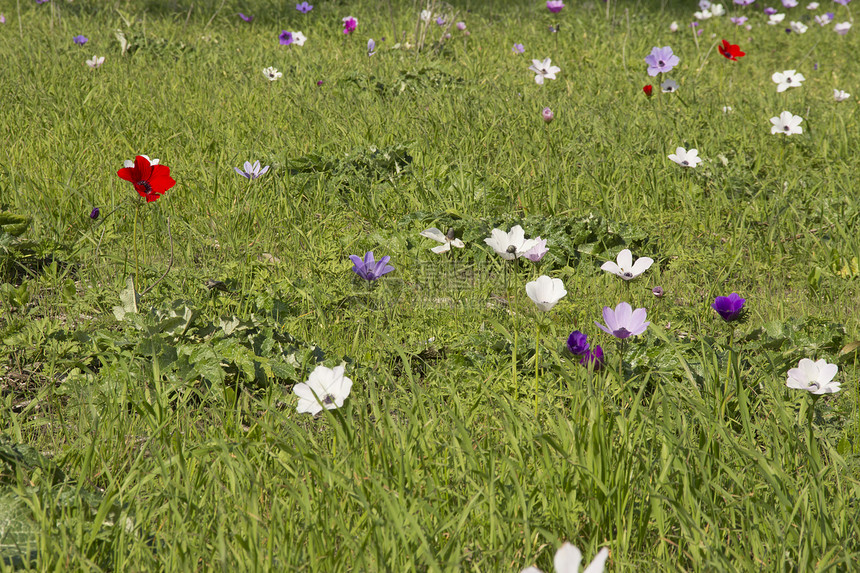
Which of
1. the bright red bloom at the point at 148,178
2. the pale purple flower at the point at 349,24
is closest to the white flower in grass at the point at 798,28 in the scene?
the pale purple flower at the point at 349,24

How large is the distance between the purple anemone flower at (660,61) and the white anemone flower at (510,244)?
2714 mm

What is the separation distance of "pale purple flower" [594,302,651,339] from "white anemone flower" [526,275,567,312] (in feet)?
0.39

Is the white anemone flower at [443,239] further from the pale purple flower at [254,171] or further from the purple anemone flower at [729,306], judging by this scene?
the purple anemone flower at [729,306]

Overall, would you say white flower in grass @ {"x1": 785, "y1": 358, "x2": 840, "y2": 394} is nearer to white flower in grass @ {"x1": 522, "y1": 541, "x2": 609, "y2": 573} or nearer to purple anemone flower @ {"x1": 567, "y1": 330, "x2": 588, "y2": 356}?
purple anemone flower @ {"x1": 567, "y1": 330, "x2": 588, "y2": 356}

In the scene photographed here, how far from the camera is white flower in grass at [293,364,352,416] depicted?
1.61 metres

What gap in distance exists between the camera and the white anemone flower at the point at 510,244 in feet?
6.26

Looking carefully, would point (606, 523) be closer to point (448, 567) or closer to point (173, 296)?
point (448, 567)

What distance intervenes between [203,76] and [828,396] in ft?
13.0

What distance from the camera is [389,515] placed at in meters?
1.39

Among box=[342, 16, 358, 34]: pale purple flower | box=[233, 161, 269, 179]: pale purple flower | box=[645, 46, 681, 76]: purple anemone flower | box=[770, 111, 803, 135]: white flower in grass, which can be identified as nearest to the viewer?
box=[233, 161, 269, 179]: pale purple flower

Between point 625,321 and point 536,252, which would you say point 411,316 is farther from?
point 625,321

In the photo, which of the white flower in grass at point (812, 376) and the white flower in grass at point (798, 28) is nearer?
the white flower in grass at point (812, 376)

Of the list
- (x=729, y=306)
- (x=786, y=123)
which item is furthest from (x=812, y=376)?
(x=786, y=123)

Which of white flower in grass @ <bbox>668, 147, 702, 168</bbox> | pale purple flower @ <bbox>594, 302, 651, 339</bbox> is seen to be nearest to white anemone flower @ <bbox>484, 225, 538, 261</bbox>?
pale purple flower @ <bbox>594, 302, 651, 339</bbox>
